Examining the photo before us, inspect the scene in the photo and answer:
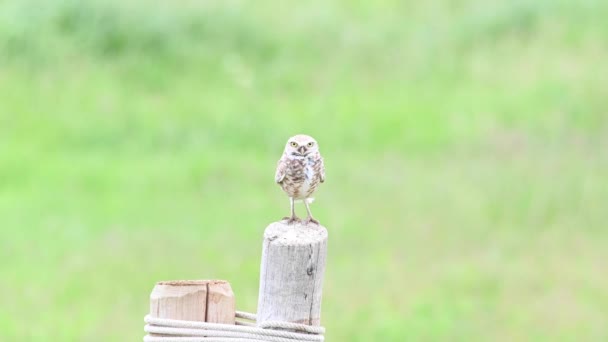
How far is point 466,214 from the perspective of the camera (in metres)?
→ 8.84

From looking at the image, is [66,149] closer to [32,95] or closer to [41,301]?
[32,95]

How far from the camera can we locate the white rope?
10.1 feet

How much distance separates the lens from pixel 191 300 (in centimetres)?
312

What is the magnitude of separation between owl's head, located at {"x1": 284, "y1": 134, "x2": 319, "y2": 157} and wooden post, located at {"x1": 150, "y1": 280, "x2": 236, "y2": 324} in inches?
35.6

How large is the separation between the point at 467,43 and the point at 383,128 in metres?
2.51

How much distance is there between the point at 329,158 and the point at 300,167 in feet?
20.4

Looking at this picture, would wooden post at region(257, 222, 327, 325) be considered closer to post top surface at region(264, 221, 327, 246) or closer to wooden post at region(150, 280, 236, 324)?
post top surface at region(264, 221, 327, 246)

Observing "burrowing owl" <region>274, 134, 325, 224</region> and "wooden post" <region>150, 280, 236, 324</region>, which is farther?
"burrowing owl" <region>274, 134, 325, 224</region>

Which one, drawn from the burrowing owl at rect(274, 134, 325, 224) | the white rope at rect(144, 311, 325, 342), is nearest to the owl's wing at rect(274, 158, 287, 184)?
the burrowing owl at rect(274, 134, 325, 224)

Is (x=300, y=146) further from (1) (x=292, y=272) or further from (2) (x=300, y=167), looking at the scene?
(1) (x=292, y=272)

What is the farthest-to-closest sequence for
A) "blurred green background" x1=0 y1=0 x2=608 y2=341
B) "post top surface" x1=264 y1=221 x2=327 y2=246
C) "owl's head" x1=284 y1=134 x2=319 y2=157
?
"blurred green background" x1=0 y1=0 x2=608 y2=341, "owl's head" x1=284 y1=134 x2=319 y2=157, "post top surface" x1=264 y1=221 x2=327 y2=246

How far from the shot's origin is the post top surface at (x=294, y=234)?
10.0 feet

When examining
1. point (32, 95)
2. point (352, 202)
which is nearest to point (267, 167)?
point (352, 202)

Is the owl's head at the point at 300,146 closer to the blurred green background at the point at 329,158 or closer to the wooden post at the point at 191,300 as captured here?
the wooden post at the point at 191,300
